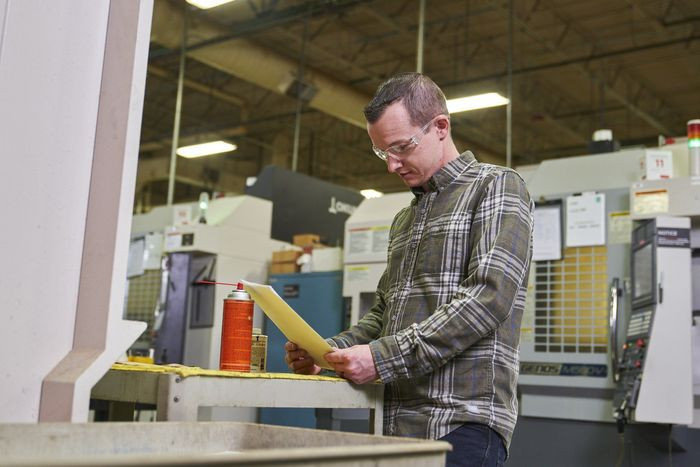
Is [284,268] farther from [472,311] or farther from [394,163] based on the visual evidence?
[472,311]

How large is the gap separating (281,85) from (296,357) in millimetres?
6824

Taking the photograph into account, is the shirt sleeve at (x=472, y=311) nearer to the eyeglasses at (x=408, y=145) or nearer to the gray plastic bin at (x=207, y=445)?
the eyeglasses at (x=408, y=145)

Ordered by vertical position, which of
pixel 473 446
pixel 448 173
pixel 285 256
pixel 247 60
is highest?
pixel 247 60

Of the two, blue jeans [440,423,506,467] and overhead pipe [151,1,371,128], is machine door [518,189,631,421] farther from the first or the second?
overhead pipe [151,1,371,128]

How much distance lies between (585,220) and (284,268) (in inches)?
76.4

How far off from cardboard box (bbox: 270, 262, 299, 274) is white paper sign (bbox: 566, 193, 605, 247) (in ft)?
5.80

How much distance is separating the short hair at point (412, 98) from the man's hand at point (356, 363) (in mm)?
523

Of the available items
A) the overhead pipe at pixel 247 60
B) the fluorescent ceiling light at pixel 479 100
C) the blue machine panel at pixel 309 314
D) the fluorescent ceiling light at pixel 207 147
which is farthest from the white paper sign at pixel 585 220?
the fluorescent ceiling light at pixel 207 147

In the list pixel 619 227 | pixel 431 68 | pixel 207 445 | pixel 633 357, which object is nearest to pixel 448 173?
pixel 207 445

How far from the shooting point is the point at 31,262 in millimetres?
1229

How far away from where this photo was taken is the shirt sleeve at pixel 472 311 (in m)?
1.49

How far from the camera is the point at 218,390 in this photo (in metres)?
1.26

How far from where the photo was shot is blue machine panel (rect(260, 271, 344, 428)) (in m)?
4.46

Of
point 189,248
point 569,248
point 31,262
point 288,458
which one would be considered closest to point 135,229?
point 189,248
